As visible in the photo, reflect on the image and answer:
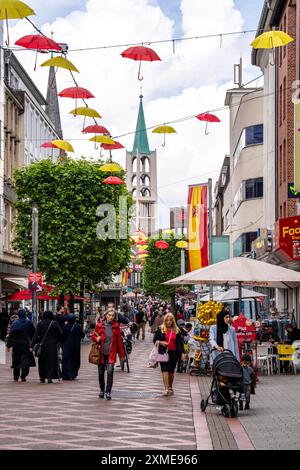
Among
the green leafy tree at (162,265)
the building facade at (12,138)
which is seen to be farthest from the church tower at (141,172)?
the building facade at (12,138)

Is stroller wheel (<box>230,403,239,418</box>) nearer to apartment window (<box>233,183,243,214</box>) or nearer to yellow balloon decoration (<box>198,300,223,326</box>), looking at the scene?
yellow balloon decoration (<box>198,300,223,326</box>)

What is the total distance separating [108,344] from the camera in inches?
755

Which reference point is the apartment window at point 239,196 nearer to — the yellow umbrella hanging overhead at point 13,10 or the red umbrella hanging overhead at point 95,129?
the red umbrella hanging overhead at point 95,129

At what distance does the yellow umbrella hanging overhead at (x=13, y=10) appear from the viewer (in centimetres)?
1617

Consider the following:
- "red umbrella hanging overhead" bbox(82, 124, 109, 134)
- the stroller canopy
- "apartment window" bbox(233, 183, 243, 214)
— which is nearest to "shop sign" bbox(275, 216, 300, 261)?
"red umbrella hanging overhead" bbox(82, 124, 109, 134)

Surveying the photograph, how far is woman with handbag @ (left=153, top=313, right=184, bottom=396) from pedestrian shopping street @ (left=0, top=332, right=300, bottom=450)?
39 cm

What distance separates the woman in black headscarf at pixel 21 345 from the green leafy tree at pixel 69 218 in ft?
85.3

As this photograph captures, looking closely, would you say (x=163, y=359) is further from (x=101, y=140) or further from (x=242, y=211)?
(x=242, y=211)

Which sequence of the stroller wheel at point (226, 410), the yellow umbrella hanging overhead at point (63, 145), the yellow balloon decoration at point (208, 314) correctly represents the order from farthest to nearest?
the yellow balloon decoration at point (208, 314) → the yellow umbrella hanging overhead at point (63, 145) → the stroller wheel at point (226, 410)

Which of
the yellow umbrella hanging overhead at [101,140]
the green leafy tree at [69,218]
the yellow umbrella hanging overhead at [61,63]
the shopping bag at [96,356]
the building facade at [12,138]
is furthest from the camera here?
the building facade at [12,138]

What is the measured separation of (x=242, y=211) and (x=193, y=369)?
4456 cm

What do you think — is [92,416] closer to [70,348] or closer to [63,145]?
[70,348]

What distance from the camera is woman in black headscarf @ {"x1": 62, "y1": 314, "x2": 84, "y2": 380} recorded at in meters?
24.0

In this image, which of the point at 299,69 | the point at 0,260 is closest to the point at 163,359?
the point at 299,69
